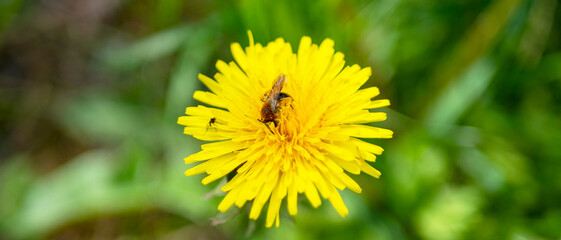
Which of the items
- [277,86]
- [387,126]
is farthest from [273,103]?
[387,126]

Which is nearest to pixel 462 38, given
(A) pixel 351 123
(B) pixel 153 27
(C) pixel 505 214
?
(C) pixel 505 214

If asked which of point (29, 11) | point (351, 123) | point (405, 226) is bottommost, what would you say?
point (405, 226)

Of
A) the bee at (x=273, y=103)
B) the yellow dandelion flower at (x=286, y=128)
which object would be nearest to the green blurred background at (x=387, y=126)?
the yellow dandelion flower at (x=286, y=128)

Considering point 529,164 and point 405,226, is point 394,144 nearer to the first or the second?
point 405,226

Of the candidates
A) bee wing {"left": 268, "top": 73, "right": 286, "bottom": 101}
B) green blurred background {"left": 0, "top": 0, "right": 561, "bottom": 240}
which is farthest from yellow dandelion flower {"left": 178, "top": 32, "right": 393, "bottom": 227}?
green blurred background {"left": 0, "top": 0, "right": 561, "bottom": 240}

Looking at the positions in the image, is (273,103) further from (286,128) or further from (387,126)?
(387,126)
